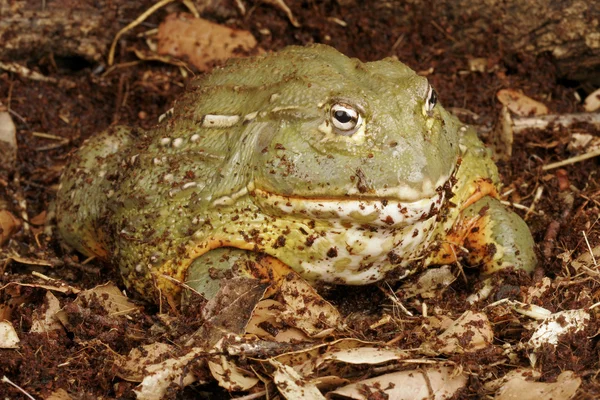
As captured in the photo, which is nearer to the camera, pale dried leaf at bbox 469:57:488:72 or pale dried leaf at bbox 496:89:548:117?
pale dried leaf at bbox 496:89:548:117

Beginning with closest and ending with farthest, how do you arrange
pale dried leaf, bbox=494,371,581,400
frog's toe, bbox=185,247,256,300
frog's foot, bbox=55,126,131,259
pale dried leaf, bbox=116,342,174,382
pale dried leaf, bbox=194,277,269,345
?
pale dried leaf, bbox=494,371,581,400 → pale dried leaf, bbox=116,342,174,382 → pale dried leaf, bbox=194,277,269,345 → frog's toe, bbox=185,247,256,300 → frog's foot, bbox=55,126,131,259

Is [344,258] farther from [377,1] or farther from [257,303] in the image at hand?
[377,1]

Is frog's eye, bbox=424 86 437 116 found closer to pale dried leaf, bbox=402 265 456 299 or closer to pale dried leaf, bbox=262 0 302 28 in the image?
pale dried leaf, bbox=402 265 456 299

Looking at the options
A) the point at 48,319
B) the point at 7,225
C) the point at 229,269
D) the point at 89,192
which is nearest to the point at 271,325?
the point at 229,269

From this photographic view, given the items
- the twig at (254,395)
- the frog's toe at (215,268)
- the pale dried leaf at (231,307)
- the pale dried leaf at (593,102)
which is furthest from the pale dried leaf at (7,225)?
the pale dried leaf at (593,102)

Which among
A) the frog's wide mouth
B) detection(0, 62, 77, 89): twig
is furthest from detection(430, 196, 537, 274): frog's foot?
detection(0, 62, 77, 89): twig

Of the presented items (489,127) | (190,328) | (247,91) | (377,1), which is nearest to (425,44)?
(377,1)
